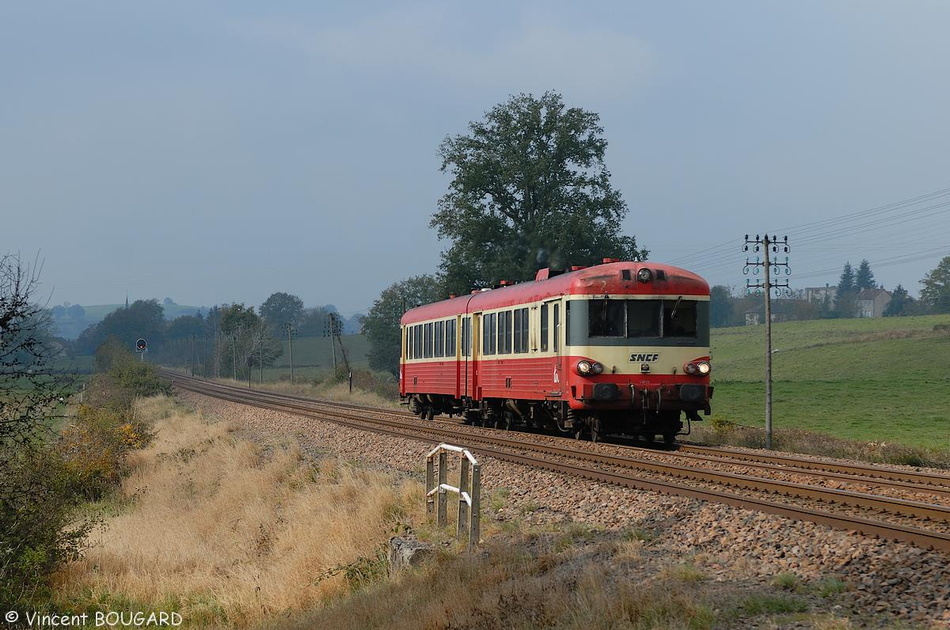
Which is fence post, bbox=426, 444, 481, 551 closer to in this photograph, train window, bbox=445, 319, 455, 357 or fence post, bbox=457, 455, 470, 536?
fence post, bbox=457, 455, 470, 536

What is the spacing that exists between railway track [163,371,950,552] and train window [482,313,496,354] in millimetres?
3005

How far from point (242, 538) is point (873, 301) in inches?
7258

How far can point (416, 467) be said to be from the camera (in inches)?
684

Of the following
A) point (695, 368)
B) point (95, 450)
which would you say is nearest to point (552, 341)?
point (695, 368)

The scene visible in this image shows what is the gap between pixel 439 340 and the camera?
90.4ft

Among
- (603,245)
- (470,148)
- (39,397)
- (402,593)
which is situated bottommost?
(402,593)

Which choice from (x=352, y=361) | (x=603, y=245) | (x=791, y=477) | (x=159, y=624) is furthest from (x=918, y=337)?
(x=352, y=361)

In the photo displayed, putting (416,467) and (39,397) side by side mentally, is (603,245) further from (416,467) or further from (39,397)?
(39,397)

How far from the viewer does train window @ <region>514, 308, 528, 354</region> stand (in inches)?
817

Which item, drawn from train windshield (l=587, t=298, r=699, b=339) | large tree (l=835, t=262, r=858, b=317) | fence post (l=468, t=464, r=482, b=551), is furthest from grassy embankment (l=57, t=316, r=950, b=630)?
large tree (l=835, t=262, r=858, b=317)

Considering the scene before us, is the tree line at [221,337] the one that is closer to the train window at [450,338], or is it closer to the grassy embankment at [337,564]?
the train window at [450,338]

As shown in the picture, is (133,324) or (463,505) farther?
(133,324)

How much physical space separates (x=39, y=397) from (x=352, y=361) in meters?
128

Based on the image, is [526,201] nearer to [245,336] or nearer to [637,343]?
[637,343]
